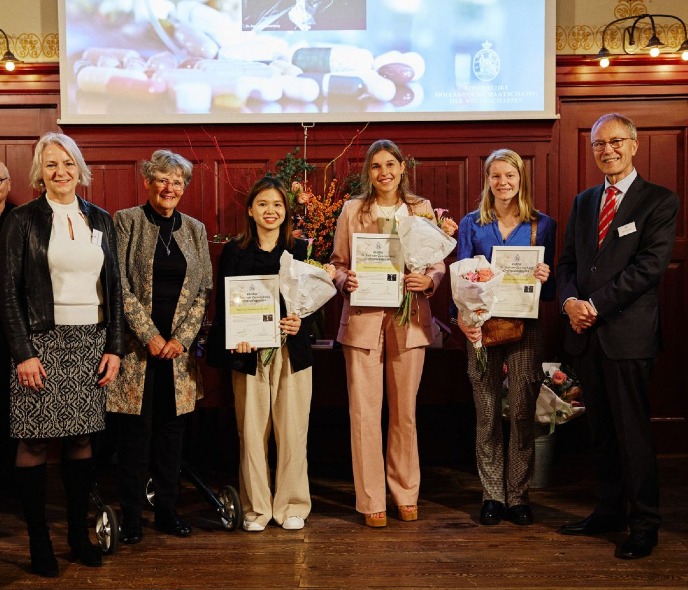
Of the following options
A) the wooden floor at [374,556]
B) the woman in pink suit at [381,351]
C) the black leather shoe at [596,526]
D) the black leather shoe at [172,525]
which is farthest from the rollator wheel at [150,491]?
the black leather shoe at [596,526]

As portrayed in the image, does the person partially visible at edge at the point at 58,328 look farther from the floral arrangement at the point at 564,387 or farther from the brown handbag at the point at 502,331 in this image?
the floral arrangement at the point at 564,387

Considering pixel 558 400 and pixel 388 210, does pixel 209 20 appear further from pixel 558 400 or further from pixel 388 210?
pixel 558 400

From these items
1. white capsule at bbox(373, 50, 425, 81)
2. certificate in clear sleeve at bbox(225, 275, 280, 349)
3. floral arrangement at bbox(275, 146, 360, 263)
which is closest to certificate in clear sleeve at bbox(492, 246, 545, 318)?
certificate in clear sleeve at bbox(225, 275, 280, 349)

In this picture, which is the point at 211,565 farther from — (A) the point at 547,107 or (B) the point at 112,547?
(A) the point at 547,107

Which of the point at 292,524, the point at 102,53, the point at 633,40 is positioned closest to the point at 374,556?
the point at 292,524

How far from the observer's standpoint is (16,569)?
301cm

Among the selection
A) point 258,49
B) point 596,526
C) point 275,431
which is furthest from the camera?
point 258,49

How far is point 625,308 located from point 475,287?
592 mm

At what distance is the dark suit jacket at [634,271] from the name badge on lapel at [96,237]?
1922mm

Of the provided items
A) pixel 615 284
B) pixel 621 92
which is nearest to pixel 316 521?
pixel 615 284

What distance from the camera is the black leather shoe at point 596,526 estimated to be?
3.35m

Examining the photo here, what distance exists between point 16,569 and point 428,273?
2.03 meters

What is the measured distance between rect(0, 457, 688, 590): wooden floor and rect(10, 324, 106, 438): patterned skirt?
0.57 m

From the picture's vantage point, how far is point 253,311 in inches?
131
